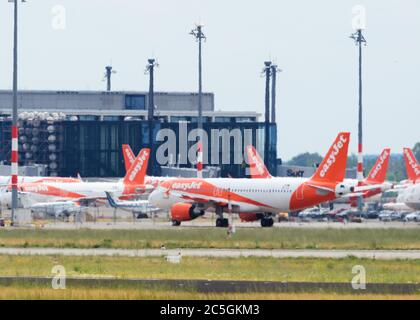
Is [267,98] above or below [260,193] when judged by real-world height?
above

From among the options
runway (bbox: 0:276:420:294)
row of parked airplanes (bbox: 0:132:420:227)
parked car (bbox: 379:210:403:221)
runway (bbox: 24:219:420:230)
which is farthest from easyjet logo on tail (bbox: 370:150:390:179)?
runway (bbox: 0:276:420:294)

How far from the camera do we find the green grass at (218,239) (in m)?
65.6

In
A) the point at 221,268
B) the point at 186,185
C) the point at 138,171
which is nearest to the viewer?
the point at 221,268

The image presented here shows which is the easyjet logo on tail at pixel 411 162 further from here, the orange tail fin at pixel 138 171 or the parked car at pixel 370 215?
the orange tail fin at pixel 138 171

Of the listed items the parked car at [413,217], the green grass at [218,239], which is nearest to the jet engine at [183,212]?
the green grass at [218,239]

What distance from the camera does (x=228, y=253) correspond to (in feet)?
193

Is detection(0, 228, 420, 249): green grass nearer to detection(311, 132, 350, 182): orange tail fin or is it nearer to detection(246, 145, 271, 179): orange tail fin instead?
detection(311, 132, 350, 182): orange tail fin

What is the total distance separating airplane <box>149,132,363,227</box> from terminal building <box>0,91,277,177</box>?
5929 cm

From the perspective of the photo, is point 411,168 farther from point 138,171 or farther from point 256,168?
point 138,171

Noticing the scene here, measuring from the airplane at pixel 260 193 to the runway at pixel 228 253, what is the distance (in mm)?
30409

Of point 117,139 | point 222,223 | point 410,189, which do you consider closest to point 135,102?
point 117,139

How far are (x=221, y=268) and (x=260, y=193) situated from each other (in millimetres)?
45913

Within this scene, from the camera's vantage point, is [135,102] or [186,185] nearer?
[186,185]
